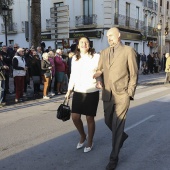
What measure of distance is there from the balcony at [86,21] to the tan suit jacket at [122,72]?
80.6 feet

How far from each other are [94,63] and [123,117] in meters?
1.02

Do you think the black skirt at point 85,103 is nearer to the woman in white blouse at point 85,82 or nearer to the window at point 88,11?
the woman in white blouse at point 85,82

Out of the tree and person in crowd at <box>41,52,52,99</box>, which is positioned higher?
the tree

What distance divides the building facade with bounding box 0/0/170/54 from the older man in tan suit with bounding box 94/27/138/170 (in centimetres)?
2011

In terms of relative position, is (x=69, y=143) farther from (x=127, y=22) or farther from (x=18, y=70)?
(x=127, y=22)

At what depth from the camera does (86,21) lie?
28703mm

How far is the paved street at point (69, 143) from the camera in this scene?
437cm

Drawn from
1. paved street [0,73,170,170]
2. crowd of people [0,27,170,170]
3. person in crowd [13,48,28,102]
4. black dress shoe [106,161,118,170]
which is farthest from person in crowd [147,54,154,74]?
black dress shoe [106,161,118,170]

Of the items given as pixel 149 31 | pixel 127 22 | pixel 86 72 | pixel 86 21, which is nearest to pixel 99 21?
pixel 86 21

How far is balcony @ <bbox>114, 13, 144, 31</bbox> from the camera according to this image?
29109 millimetres

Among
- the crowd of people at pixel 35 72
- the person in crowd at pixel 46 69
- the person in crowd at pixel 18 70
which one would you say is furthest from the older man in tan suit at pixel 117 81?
the person in crowd at pixel 46 69

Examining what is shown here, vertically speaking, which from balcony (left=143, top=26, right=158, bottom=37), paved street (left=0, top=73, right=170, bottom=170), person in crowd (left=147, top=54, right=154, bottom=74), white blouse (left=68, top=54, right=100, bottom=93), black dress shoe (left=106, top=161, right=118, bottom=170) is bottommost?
paved street (left=0, top=73, right=170, bottom=170)

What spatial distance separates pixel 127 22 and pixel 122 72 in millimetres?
27874

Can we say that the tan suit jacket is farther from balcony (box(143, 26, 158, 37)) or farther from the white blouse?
balcony (box(143, 26, 158, 37))
